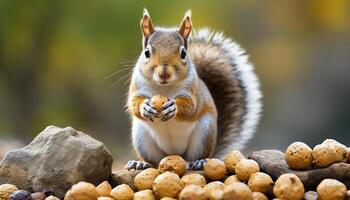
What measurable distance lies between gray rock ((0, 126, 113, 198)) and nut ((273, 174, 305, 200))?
46 centimetres

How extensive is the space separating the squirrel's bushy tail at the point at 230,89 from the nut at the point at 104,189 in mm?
585

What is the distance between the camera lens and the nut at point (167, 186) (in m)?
1.57

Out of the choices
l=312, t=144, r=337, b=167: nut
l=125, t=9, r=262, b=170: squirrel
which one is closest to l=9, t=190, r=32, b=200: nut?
l=125, t=9, r=262, b=170: squirrel

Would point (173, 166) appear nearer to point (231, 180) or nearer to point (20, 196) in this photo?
point (231, 180)

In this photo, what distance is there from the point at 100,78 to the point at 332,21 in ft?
6.01

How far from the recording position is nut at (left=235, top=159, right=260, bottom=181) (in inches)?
64.6

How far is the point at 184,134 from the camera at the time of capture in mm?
1873

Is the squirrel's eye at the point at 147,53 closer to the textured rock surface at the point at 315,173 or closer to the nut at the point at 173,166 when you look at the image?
the nut at the point at 173,166

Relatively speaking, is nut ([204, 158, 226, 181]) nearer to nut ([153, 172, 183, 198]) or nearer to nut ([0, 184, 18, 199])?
nut ([153, 172, 183, 198])

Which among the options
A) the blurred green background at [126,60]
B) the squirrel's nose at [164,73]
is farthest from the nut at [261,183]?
the blurred green background at [126,60]

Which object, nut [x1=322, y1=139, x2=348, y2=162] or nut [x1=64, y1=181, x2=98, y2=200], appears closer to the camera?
nut [x1=64, y1=181, x2=98, y2=200]

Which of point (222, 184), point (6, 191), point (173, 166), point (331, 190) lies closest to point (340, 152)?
point (331, 190)

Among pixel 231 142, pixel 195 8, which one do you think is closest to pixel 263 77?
pixel 195 8

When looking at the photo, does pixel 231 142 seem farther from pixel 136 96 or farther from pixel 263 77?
pixel 263 77
